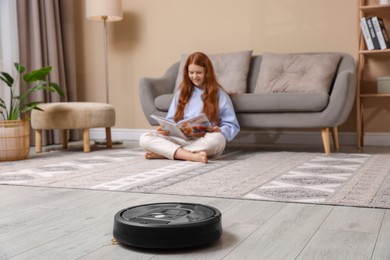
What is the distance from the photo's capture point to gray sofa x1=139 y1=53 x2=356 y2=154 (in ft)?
10.8

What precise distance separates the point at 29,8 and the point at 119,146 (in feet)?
4.65

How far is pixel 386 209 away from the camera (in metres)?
1.67

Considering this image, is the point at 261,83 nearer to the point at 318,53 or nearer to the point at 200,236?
the point at 318,53

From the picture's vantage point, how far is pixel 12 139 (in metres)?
3.22

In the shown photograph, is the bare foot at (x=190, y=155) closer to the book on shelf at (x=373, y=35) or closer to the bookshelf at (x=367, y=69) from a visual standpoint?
the bookshelf at (x=367, y=69)

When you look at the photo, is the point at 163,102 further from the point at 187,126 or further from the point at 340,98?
the point at 340,98

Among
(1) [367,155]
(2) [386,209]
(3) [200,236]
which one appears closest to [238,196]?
(2) [386,209]

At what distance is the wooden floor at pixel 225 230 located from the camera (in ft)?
3.99

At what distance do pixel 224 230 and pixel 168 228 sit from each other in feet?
0.90

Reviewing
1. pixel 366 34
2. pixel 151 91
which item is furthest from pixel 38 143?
pixel 366 34

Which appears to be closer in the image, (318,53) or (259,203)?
(259,203)

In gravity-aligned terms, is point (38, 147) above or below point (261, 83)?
below

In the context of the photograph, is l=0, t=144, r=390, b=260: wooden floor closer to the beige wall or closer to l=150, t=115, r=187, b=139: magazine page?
l=150, t=115, r=187, b=139: magazine page

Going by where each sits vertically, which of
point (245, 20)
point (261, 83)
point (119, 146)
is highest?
point (245, 20)
